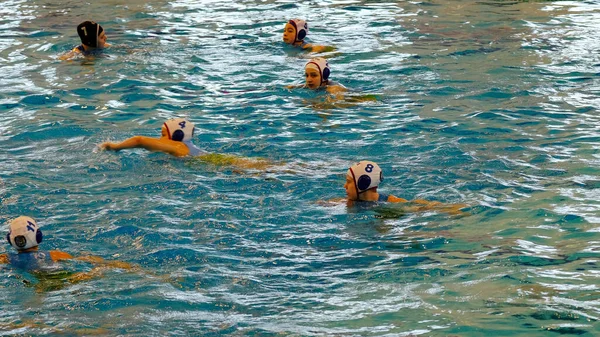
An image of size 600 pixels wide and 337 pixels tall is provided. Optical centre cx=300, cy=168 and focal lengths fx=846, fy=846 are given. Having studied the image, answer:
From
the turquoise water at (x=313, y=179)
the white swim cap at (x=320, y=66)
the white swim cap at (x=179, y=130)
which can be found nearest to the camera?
the turquoise water at (x=313, y=179)

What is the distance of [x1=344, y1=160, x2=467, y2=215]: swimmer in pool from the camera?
373 inches

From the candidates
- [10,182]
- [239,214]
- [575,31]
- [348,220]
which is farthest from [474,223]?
[575,31]

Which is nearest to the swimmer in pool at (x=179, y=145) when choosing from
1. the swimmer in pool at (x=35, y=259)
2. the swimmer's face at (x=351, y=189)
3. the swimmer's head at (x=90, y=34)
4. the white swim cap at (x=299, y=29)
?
the swimmer's face at (x=351, y=189)

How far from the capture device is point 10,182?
1052 cm

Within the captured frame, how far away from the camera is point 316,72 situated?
1373 centimetres

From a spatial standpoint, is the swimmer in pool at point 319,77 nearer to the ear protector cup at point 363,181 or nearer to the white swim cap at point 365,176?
the white swim cap at point 365,176

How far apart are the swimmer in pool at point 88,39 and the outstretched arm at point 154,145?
224 inches

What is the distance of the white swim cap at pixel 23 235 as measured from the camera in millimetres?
8062

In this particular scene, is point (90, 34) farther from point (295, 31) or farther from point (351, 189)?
point (351, 189)

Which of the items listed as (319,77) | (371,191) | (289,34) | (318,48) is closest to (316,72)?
Result: (319,77)

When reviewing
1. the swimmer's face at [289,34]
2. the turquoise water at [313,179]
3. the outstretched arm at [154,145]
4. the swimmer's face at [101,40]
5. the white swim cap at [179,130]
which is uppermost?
the swimmer's face at [101,40]

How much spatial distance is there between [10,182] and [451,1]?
46.1 feet

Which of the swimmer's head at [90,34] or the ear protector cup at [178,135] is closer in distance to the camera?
the ear protector cup at [178,135]

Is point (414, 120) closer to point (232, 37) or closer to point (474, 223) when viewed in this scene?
point (474, 223)
